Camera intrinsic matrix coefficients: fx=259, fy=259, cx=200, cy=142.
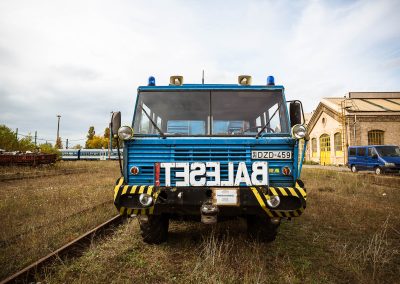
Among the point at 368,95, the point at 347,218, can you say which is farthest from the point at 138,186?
the point at 368,95

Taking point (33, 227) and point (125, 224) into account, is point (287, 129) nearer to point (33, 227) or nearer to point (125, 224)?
point (125, 224)

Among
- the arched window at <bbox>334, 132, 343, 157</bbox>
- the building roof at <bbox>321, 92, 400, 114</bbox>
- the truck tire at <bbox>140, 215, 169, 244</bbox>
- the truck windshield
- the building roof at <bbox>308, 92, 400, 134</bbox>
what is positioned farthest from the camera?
the arched window at <bbox>334, 132, 343, 157</bbox>

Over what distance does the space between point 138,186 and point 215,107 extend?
165 cm

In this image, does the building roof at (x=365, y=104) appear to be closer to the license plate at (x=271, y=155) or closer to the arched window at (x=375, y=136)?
the arched window at (x=375, y=136)

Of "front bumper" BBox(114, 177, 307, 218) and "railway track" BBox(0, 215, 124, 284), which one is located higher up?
"front bumper" BBox(114, 177, 307, 218)

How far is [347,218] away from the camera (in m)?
5.70

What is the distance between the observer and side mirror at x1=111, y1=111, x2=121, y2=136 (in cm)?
372

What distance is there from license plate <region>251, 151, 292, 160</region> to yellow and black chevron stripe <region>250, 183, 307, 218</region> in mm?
420

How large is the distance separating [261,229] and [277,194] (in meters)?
0.99

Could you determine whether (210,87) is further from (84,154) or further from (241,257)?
(84,154)

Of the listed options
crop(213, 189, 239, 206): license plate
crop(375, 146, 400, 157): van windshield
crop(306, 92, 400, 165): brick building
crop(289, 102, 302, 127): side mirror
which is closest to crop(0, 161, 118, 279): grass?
crop(213, 189, 239, 206): license plate

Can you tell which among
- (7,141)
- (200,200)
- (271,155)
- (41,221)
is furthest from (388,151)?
(7,141)

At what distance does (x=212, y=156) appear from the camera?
3498mm

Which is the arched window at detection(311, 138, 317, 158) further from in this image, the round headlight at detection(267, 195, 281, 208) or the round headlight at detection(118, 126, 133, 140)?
the round headlight at detection(118, 126, 133, 140)
